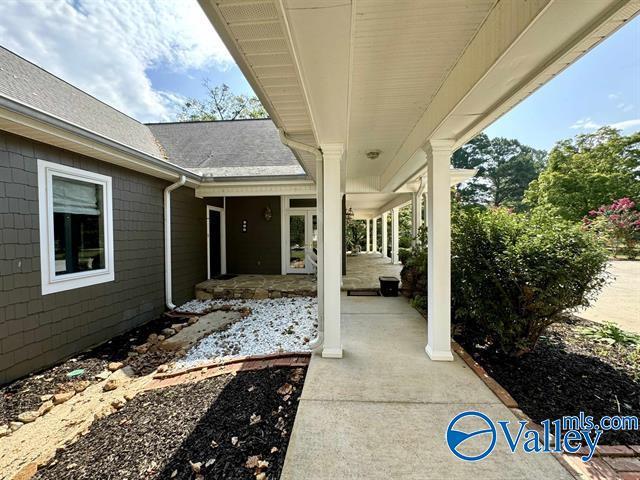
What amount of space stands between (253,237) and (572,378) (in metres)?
7.79

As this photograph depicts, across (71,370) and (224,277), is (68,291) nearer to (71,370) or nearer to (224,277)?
(71,370)

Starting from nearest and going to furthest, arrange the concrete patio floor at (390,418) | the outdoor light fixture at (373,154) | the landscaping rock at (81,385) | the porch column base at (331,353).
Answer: the concrete patio floor at (390,418) < the landscaping rock at (81,385) < the porch column base at (331,353) < the outdoor light fixture at (373,154)

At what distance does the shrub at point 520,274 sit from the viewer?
300 centimetres

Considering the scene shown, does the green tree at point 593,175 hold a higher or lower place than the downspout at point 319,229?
higher

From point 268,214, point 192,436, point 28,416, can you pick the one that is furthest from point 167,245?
point 192,436

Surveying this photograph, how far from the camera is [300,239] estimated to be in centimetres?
873

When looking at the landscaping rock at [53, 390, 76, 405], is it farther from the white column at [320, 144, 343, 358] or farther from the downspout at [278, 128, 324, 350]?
the white column at [320, 144, 343, 358]

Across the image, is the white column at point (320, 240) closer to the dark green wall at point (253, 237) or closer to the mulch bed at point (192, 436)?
the mulch bed at point (192, 436)

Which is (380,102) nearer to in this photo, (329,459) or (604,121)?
(329,459)

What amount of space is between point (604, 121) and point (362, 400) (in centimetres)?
3100

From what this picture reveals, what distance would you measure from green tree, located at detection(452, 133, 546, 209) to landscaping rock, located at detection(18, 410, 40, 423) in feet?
121

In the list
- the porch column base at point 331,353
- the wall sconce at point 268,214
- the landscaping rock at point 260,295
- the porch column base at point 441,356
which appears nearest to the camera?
the porch column base at point 441,356

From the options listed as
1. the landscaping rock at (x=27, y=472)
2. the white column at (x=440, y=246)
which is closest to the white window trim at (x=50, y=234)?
the landscaping rock at (x=27, y=472)

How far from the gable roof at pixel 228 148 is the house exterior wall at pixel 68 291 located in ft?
5.41
